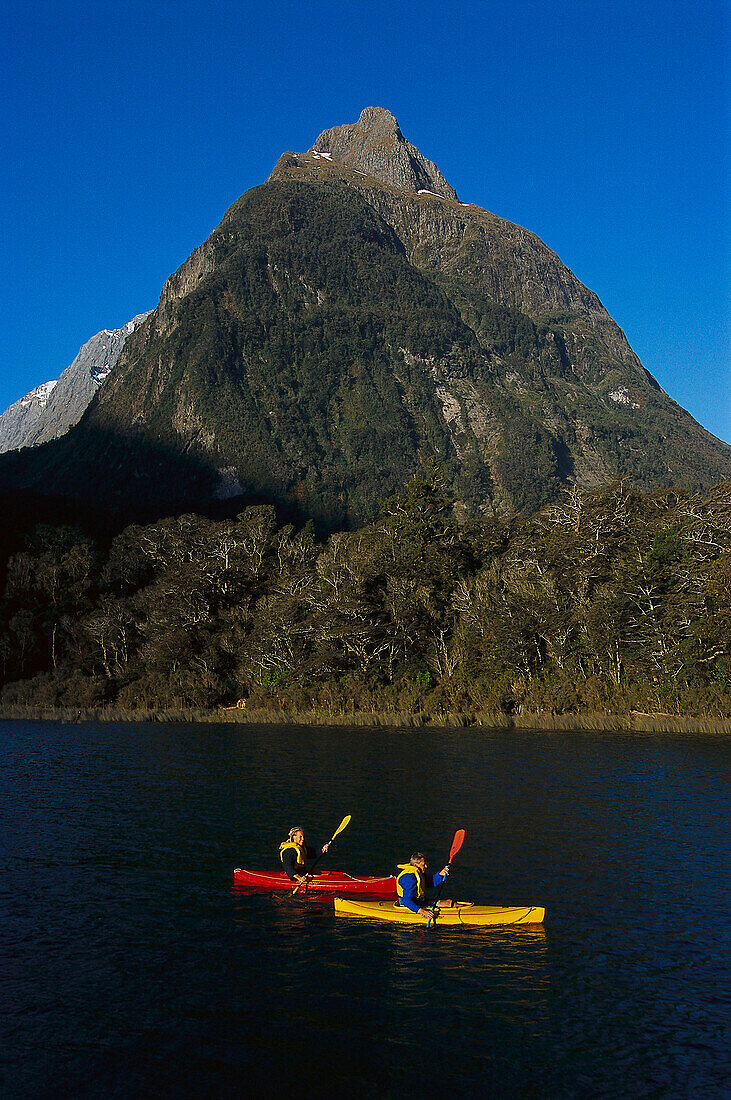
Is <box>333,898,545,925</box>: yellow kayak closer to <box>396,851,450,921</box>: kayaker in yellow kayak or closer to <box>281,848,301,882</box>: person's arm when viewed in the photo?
<box>396,851,450,921</box>: kayaker in yellow kayak

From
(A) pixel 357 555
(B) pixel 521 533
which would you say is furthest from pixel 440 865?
(B) pixel 521 533

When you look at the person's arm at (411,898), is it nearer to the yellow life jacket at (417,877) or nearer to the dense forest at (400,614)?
the yellow life jacket at (417,877)

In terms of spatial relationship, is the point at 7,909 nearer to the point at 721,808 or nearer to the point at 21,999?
the point at 21,999

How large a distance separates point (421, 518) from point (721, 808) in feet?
156

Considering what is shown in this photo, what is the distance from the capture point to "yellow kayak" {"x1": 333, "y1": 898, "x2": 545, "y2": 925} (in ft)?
65.2

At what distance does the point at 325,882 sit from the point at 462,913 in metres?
4.35

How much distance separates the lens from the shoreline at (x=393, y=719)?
2121 inches

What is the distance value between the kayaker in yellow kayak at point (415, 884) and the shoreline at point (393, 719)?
35272 mm

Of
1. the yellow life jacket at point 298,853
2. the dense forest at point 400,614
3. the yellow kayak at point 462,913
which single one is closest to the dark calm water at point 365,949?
the yellow kayak at point 462,913

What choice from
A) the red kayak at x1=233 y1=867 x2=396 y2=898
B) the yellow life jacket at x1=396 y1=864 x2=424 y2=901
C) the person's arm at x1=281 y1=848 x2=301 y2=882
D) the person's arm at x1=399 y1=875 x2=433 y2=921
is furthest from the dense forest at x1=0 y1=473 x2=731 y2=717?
the person's arm at x1=281 y1=848 x2=301 y2=882

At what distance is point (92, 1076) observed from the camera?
14.1 meters

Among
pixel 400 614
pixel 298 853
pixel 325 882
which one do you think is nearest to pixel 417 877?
pixel 325 882

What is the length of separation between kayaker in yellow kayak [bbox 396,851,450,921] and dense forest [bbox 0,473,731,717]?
1445 inches

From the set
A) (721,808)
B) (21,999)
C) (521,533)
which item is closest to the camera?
(21,999)
